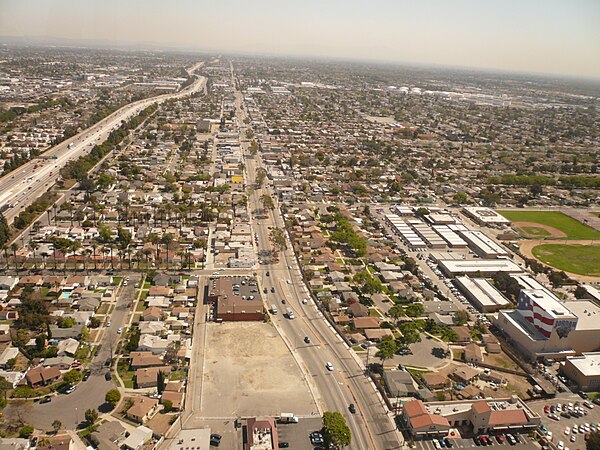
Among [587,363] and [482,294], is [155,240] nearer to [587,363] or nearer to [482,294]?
[482,294]

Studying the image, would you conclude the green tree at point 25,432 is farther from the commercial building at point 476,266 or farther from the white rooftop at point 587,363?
the commercial building at point 476,266

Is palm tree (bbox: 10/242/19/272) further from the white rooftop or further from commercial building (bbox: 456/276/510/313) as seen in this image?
the white rooftop

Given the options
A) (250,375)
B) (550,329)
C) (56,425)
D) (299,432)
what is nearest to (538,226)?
(550,329)

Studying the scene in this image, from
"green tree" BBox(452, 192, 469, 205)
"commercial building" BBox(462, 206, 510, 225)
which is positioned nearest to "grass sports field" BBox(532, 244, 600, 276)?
"commercial building" BBox(462, 206, 510, 225)

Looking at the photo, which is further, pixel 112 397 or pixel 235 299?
pixel 235 299

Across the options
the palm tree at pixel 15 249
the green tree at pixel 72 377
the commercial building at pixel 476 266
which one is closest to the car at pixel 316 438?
the green tree at pixel 72 377
